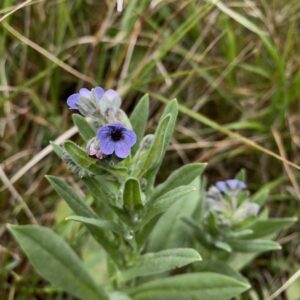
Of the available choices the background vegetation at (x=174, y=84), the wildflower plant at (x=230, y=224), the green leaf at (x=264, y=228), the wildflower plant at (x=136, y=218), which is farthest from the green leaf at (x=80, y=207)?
the green leaf at (x=264, y=228)

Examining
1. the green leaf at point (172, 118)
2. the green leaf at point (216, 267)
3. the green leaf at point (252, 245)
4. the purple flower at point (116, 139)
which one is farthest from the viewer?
the green leaf at point (216, 267)

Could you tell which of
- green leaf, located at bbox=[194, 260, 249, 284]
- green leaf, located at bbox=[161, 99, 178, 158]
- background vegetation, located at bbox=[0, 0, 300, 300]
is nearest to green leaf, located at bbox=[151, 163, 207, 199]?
green leaf, located at bbox=[161, 99, 178, 158]

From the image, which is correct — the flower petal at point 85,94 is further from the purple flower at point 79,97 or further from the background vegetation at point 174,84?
the background vegetation at point 174,84

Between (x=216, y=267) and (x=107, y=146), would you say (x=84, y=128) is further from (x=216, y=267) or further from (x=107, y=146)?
(x=216, y=267)

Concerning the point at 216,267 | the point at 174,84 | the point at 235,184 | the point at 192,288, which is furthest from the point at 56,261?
the point at 174,84

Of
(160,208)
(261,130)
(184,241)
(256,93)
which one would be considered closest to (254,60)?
(256,93)

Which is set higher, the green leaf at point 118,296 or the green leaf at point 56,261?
the green leaf at point 56,261
